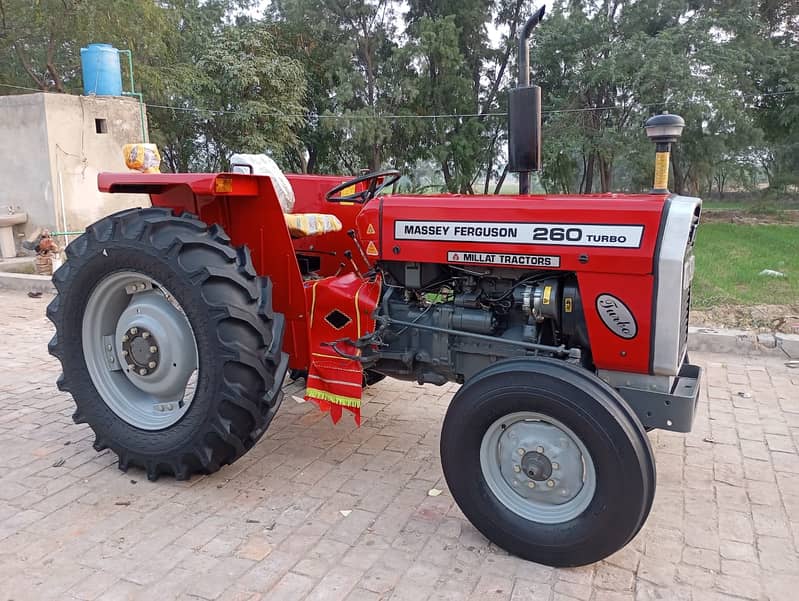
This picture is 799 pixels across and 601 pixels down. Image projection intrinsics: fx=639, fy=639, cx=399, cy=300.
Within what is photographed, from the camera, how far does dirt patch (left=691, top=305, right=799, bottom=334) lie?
17.4 ft

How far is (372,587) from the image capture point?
2303 millimetres

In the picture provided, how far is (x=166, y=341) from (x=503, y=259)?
1.65 meters

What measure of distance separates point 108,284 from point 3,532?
3.85 feet

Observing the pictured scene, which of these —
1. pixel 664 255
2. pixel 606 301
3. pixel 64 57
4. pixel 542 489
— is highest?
pixel 64 57

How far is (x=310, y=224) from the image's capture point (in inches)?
133

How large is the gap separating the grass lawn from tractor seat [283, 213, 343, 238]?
4.06 metres

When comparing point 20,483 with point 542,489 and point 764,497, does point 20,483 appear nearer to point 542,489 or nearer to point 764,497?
point 542,489

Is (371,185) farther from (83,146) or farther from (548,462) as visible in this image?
(83,146)

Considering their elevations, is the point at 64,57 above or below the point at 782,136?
above

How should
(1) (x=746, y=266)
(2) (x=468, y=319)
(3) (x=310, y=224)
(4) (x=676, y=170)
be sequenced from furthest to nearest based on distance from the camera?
(4) (x=676, y=170) < (1) (x=746, y=266) < (3) (x=310, y=224) < (2) (x=468, y=319)

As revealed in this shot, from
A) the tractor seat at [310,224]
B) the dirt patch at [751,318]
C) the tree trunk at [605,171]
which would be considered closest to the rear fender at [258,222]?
the tractor seat at [310,224]

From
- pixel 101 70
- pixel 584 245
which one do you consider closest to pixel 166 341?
pixel 584 245

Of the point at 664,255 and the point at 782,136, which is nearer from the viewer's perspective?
the point at 664,255

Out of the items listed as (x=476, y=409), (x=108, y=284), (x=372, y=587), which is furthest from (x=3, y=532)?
(x=476, y=409)
